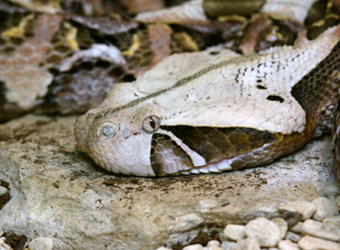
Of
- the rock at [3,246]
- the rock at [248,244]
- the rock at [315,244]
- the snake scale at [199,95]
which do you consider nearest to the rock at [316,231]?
the rock at [315,244]

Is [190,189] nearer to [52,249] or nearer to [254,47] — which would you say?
[52,249]

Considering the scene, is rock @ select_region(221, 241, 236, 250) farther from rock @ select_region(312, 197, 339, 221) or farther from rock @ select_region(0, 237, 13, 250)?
rock @ select_region(0, 237, 13, 250)

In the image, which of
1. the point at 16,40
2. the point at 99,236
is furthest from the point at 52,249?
the point at 16,40

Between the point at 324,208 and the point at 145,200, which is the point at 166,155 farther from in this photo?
the point at 324,208

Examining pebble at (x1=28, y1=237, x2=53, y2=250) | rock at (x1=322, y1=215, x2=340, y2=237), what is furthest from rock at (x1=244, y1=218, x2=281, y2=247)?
pebble at (x1=28, y1=237, x2=53, y2=250)

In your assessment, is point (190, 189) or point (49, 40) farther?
point (49, 40)

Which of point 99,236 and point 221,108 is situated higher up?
point 221,108
